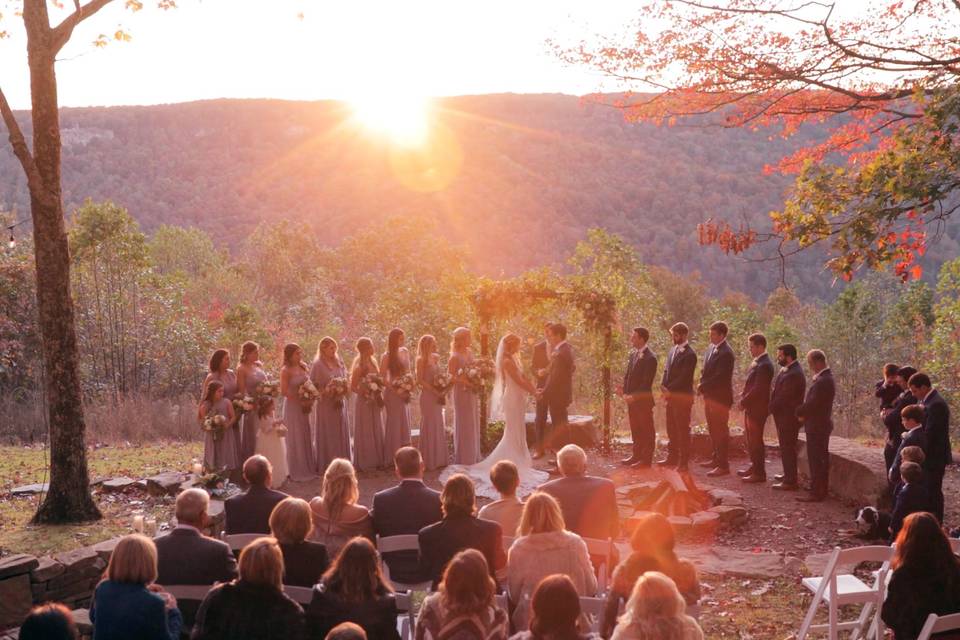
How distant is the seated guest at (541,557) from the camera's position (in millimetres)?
5195

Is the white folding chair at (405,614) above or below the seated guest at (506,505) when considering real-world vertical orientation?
below

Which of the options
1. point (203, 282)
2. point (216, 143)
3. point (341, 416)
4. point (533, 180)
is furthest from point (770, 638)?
point (216, 143)

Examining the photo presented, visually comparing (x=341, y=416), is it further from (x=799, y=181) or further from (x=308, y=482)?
(x=799, y=181)

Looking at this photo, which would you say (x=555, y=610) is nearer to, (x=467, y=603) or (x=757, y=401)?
(x=467, y=603)

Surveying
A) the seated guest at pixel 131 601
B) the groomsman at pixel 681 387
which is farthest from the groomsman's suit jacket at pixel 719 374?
the seated guest at pixel 131 601

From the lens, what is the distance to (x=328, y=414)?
38.7ft

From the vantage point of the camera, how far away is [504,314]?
14.3 m

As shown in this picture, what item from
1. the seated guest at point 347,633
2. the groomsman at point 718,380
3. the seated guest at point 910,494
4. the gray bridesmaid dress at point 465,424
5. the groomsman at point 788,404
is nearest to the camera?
the seated guest at point 347,633

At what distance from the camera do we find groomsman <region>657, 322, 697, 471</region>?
11711 mm

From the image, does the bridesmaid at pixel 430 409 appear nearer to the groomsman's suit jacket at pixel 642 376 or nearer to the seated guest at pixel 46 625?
the groomsman's suit jacket at pixel 642 376

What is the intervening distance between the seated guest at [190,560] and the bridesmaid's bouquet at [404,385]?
22.2ft

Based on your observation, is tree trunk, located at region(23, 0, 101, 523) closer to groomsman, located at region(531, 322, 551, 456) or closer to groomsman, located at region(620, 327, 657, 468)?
groomsman, located at region(531, 322, 551, 456)

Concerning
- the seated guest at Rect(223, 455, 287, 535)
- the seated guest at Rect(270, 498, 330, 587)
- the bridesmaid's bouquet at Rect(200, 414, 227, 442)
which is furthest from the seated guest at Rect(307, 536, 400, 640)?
the bridesmaid's bouquet at Rect(200, 414, 227, 442)

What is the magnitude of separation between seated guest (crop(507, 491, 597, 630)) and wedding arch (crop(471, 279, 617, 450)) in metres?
8.60
